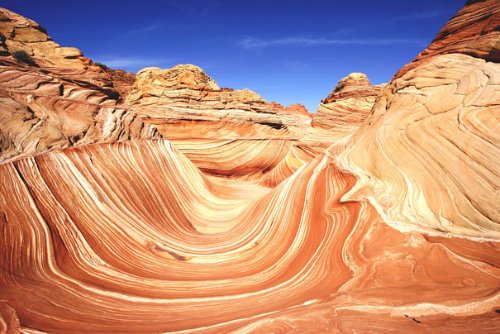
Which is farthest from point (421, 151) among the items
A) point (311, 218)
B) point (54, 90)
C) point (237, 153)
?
point (237, 153)

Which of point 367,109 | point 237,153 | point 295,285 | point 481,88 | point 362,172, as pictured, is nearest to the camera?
point 295,285

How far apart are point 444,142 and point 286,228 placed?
2.62 meters

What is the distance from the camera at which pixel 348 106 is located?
17.9m

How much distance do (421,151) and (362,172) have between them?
97 cm

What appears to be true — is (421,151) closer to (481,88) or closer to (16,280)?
(481,88)

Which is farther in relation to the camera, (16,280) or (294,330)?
(16,280)

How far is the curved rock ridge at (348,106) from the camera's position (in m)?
16.3

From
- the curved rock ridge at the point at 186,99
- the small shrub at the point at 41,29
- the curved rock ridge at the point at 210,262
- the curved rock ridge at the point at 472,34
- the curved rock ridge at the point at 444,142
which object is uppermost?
the small shrub at the point at 41,29

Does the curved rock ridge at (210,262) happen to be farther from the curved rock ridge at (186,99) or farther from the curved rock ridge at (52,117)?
the curved rock ridge at (186,99)

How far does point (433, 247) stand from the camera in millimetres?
2943

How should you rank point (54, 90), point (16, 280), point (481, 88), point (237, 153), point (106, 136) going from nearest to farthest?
1. point (16, 280)
2. point (481, 88)
3. point (106, 136)
4. point (54, 90)
5. point (237, 153)

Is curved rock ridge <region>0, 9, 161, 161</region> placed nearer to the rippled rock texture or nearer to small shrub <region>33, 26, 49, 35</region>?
the rippled rock texture

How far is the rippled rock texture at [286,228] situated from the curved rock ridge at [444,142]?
0.07ft

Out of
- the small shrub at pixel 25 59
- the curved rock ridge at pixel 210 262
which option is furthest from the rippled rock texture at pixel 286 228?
the small shrub at pixel 25 59
